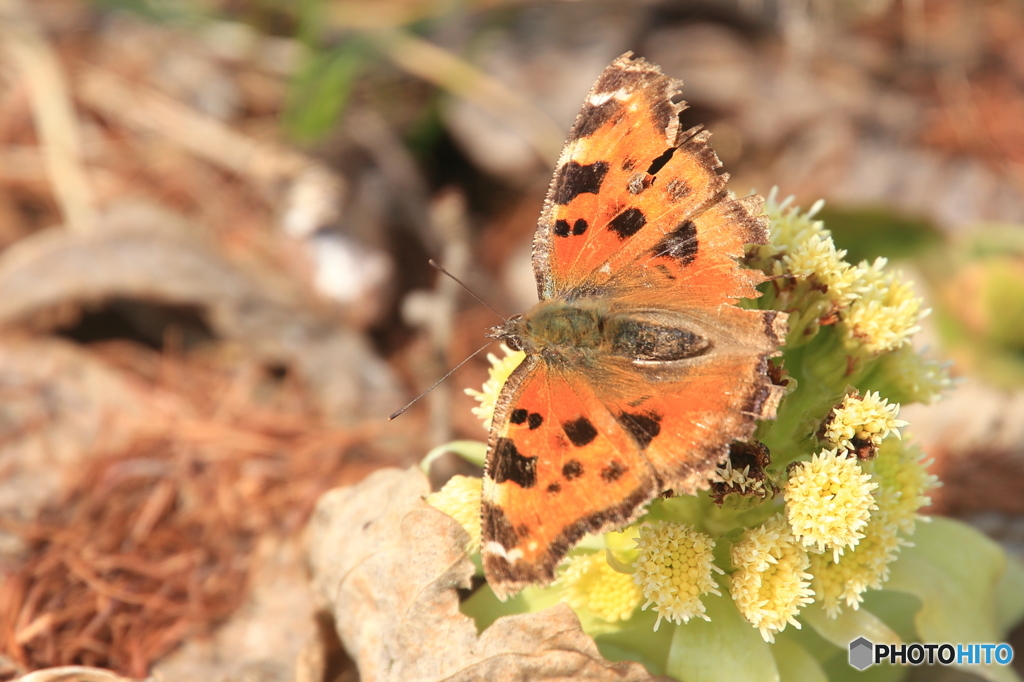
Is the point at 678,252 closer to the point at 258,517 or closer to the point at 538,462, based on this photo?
the point at 538,462

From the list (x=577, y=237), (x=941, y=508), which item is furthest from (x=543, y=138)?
(x=941, y=508)

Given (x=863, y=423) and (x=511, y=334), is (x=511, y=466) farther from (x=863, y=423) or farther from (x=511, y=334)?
(x=863, y=423)

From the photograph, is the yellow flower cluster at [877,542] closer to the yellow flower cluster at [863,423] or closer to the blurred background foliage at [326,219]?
the yellow flower cluster at [863,423]

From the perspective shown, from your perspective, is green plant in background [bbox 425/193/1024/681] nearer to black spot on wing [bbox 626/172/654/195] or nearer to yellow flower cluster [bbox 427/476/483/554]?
yellow flower cluster [bbox 427/476/483/554]

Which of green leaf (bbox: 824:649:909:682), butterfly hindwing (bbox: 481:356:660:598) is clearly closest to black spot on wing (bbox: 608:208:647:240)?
butterfly hindwing (bbox: 481:356:660:598)

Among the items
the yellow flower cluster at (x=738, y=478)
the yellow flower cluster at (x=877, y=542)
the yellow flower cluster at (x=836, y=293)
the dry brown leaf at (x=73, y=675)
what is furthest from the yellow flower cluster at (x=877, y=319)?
the dry brown leaf at (x=73, y=675)

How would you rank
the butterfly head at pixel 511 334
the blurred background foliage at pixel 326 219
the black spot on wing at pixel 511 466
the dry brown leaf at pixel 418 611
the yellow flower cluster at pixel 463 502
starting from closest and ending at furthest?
the black spot on wing at pixel 511 466, the dry brown leaf at pixel 418 611, the yellow flower cluster at pixel 463 502, the butterfly head at pixel 511 334, the blurred background foliage at pixel 326 219

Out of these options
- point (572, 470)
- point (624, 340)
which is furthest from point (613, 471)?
point (624, 340)
